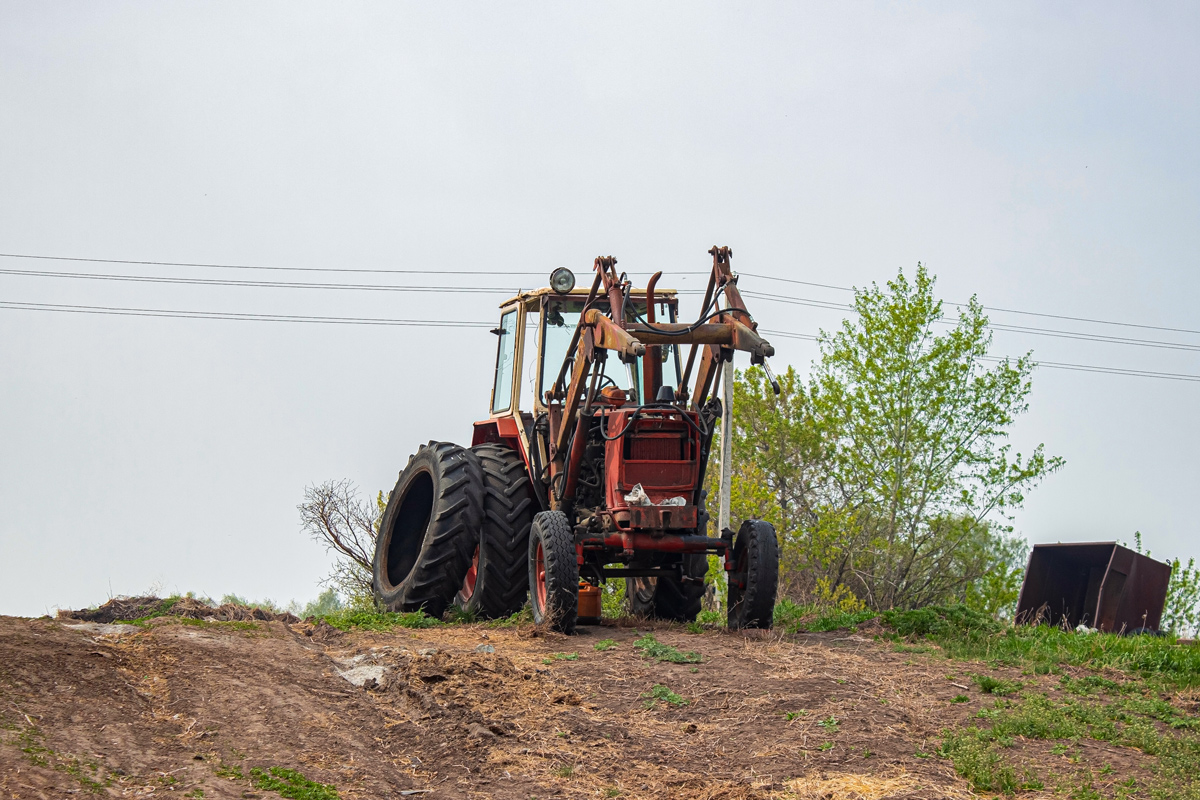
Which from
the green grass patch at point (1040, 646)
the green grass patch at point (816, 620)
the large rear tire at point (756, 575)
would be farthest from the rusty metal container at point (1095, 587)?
the large rear tire at point (756, 575)

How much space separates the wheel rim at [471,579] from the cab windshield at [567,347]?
176 cm

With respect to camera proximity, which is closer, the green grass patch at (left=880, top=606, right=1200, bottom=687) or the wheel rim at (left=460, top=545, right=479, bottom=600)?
the green grass patch at (left=880, top=606, right=1200, bottom=687)

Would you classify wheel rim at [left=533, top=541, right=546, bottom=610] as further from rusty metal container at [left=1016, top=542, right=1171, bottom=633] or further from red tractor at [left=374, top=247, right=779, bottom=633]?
rusty metal container at [left=1016, top=542, right=1171, bottom=633]

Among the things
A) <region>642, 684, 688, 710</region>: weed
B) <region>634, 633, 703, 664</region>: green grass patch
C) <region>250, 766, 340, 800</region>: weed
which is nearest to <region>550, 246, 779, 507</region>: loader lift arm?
<region>634, 633, 703, 664</region>: green grass patch

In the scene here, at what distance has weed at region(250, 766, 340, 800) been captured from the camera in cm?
424

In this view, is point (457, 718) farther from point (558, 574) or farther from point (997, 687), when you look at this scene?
point (997, 687)

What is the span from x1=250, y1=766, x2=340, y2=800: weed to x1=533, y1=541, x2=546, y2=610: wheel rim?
410 centimetres

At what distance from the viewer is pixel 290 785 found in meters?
4.34

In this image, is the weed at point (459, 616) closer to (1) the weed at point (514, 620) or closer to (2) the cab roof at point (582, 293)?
(1) the weed at point (514, 620)

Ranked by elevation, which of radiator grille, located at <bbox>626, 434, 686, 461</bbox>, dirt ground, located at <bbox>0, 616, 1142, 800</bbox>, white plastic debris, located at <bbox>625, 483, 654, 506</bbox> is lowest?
dirt ground, located at <bbox>0, 616, 1142, 800</bbox>

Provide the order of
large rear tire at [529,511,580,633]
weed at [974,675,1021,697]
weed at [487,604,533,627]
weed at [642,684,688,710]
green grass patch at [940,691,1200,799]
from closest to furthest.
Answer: green grass patch at [940,691,1200,799] → weed at [642,684,688,710] → weed at [974,675,1021,697] → large rear tire at [529,511,580,633] → weed at [487,604,533,627]

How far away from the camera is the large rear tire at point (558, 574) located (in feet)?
26.6

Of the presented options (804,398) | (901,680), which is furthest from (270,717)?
(804,398)

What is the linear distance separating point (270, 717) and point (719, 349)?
4816 millimetres
